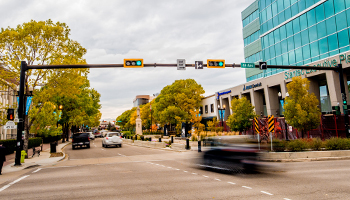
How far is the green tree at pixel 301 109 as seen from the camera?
74.9ft

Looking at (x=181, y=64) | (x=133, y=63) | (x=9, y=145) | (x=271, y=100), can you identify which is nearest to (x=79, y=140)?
(x=9, y=145)

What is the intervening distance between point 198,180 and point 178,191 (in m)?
1.88

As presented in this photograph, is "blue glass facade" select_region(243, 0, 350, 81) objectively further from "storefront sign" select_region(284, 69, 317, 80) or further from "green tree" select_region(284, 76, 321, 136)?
"green tree" select_region(284, 76, 321, 136)

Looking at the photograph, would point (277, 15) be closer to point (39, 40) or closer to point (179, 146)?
point (179, 146)

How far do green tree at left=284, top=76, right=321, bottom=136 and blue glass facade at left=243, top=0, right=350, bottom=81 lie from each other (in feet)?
31.2

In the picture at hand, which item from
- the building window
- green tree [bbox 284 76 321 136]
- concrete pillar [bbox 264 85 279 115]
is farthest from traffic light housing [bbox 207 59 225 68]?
concrete pillar [bbox 264 85 279 115]

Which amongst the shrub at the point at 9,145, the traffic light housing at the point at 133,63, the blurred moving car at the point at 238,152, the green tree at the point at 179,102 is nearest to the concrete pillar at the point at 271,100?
the green tree at the point at 179,102

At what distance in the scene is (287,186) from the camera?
25.8 ft

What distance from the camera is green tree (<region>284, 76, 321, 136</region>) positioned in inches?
899

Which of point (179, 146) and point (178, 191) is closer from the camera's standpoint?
point (178, 191)

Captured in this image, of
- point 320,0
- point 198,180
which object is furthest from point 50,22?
point 320,0

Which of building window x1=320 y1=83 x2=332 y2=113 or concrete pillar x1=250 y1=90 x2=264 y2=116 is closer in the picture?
building window x1=320 y1=83 x2=332 y2=113

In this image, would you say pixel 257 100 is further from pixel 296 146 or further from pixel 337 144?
pixel 296 146

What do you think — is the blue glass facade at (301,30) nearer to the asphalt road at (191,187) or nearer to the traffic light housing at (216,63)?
the traffic light housing at (216,63)
